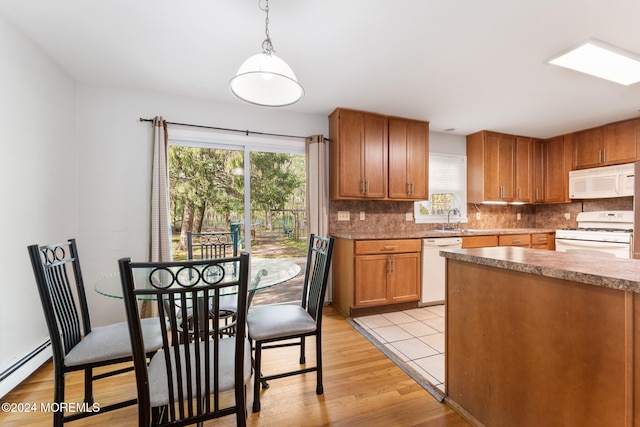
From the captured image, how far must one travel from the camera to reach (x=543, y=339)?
121 cm

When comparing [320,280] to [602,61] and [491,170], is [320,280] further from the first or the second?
[491,170]

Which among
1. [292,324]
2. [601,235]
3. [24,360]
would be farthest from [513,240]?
[24,360]

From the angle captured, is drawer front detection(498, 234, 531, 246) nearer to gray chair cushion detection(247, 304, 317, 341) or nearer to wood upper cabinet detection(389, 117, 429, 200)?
wood upper cabinet detection(389, 117, 429, 200)

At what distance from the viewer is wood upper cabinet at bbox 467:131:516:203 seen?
13.7ft

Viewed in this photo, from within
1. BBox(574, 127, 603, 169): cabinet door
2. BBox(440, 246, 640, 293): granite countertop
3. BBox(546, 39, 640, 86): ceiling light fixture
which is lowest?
BBox(440, 246, 640, 293): granite countertop

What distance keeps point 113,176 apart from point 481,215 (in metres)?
5.03

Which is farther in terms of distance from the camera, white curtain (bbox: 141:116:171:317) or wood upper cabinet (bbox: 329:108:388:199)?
wood upper cabinet (bbox: 329:108:388:199)

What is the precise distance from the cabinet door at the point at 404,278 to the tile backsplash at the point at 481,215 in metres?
0.67

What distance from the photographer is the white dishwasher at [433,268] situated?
3.38m

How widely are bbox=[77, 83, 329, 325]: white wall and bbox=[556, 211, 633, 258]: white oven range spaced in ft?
17.0

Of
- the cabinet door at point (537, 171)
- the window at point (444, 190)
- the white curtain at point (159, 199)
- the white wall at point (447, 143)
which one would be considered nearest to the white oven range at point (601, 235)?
the cabinet door at point (537, 171)

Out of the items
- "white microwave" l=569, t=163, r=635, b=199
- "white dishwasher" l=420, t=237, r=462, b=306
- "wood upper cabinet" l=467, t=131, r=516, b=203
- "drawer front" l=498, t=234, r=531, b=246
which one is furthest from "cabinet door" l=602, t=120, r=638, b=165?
"white dishwasher" l=420, t=237, r=462, b=306

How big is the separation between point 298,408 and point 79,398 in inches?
56.2

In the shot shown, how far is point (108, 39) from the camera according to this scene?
6.70 ft
